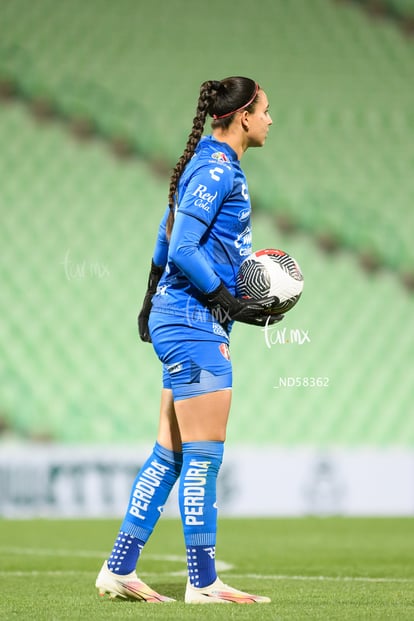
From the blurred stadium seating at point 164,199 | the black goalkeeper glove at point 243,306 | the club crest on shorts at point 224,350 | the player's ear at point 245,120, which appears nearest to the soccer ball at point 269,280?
the black goalkeeper glove at point 243,306

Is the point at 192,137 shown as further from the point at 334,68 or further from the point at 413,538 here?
the point at 334,68

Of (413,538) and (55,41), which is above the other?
(55,41)

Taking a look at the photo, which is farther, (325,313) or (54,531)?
(325,313)

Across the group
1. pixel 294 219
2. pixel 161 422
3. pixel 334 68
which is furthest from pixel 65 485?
pixel 334 68

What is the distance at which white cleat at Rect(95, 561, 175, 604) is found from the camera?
305 centimetres

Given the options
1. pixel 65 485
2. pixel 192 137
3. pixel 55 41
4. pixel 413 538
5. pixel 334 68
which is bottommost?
pixel 65 485

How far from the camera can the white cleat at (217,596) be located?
9.56ft

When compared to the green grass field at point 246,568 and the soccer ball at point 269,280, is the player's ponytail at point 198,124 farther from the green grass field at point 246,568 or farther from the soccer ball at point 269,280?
the green grass field at point 246,568

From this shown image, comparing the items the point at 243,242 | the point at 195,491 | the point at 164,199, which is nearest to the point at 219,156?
the point at 243,242

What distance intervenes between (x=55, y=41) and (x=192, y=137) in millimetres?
7875

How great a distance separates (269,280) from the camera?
3.03m

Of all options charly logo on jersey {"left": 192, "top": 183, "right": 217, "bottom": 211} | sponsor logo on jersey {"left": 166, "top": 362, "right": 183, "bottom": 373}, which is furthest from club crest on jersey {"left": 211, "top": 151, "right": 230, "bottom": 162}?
sponsor logo on jersey {"left": 166, "top": 362, "right": 183, "bottom": 373}

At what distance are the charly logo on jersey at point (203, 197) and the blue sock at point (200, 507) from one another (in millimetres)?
651

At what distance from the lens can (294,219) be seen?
10328 mm
